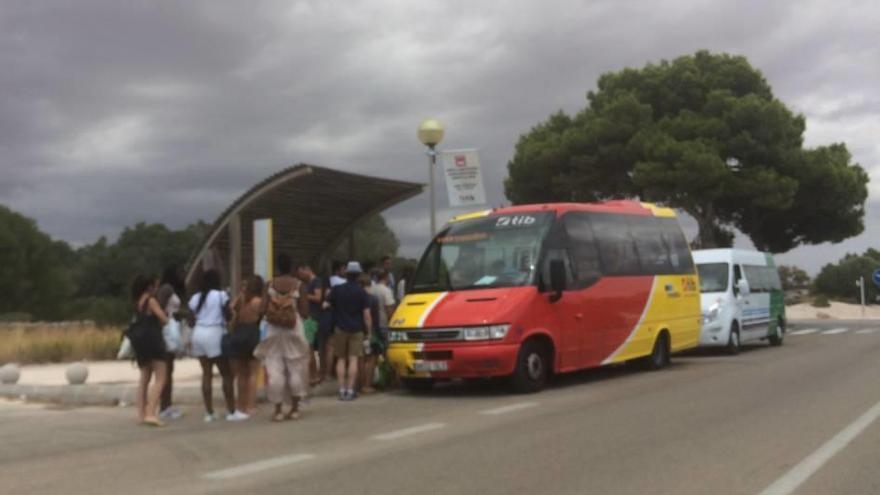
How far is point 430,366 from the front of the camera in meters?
11.4

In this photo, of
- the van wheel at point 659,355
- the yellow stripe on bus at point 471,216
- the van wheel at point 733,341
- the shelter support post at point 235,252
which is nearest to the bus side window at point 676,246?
the van wheel at point 659,355

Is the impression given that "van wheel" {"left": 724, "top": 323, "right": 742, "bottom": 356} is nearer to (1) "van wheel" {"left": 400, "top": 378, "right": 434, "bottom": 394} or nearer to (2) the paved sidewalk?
(1) "van wheel" {"left": 400, "top": 378, "right": 434, "bottom": 394}

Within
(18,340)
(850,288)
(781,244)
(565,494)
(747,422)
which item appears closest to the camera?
(565,494)

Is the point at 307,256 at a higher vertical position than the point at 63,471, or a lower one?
higher

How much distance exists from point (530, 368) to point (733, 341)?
828 centimetres

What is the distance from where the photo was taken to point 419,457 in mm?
7355

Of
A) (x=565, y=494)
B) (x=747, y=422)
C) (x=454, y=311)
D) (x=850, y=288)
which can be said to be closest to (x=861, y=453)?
(x=747, y=422)

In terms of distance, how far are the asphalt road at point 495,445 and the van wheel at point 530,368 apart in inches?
Result: 8.5

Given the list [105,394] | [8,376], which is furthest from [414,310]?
[8,376]

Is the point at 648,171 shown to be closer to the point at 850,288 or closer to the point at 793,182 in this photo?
the point at 793,182

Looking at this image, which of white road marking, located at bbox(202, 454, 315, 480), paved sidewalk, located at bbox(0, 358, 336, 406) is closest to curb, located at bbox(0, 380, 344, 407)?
paved sidewalk, located at bbox(0, 358, 336, 406)

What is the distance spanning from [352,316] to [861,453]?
6409mm

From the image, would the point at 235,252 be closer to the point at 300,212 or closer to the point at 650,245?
the point at 300,212

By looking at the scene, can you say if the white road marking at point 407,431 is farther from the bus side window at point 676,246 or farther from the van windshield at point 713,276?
the van windshield at point 713,276
